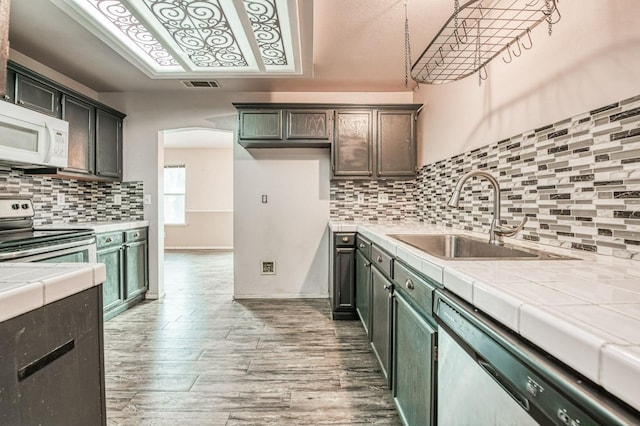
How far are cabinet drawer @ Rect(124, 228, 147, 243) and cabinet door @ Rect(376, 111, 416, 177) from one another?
2609 millimetres

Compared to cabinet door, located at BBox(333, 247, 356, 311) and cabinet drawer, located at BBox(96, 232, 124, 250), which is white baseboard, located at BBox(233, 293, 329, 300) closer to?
cabinet door, located at BBox(333, 247, 356, 311)

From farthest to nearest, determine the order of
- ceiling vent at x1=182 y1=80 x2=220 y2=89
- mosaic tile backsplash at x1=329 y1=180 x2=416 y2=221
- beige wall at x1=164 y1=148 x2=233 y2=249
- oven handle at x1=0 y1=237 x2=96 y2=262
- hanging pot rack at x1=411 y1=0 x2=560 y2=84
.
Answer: beige wall at x1=164 y1=148 x2=233 y2=249, mosaic tile backsplash at x1=329 y1=180 x2=416 y2=221, ceiling vent at x1=182 y1=80 x2=220 y2=89, oven handle at x1=0 y1=237 x2=96 y2=262, hanging pot rack at x1=411 y1=0 x2=560 y2=84

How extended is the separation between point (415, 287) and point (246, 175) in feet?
8.36

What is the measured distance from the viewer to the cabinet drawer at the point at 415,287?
1.04 meters

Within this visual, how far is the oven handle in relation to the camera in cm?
169

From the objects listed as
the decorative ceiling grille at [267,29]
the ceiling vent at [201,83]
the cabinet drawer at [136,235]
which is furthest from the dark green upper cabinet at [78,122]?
the decorative ceiling grille at [267,29]

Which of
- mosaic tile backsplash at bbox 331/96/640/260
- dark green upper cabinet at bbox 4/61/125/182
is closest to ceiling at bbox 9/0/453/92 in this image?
dark green upper cabinet at bbox 4/61/125/182

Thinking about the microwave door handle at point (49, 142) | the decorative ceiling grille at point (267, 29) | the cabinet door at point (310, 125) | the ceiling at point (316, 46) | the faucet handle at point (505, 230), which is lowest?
the faucet handle at point (505, 230)

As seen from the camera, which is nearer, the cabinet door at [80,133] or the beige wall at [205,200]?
the cabinet door at [80,133]

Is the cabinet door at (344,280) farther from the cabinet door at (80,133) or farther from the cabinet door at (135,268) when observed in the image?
the cabinet door at (80,133)

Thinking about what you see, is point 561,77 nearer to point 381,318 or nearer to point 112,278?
point 381,318

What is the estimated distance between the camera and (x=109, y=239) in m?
2.71

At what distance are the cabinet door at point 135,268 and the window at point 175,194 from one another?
4.01m

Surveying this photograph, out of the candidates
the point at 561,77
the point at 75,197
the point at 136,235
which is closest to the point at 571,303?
the point at 561,77
